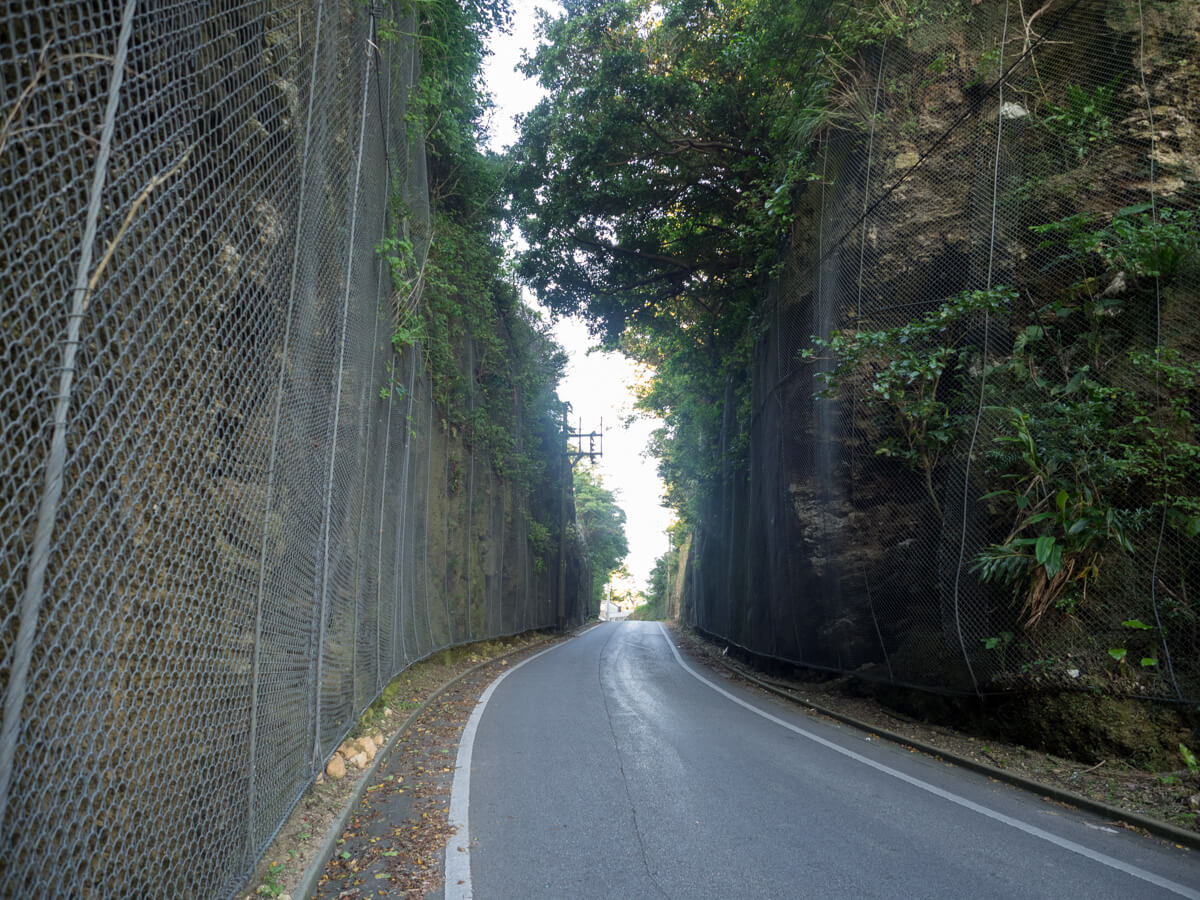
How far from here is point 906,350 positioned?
8742 millimetres

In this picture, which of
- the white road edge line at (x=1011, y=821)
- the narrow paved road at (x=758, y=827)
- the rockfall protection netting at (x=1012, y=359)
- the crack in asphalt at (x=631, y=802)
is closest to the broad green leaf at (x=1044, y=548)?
the rockfall protection netting at (x=1012, y=359)

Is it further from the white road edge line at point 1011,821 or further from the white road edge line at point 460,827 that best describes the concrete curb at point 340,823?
the white road edge line at point 1011,821

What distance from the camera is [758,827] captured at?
4602mm

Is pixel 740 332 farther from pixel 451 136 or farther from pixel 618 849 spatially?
pixel 618 849

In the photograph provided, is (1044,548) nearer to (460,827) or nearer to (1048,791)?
(1048,791)

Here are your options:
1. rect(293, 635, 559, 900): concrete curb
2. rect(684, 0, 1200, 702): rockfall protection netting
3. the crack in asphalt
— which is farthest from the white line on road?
rect(684, 0, 1200, 702): rockfall protection netting

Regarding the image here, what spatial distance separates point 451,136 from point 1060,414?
10.2 metres

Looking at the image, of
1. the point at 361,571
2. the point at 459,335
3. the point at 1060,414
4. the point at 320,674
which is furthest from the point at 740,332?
the point at 320,674

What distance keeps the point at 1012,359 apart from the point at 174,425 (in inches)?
320

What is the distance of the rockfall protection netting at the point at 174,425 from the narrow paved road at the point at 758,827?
1445mm

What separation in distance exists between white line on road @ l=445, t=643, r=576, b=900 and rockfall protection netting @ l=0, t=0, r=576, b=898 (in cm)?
97

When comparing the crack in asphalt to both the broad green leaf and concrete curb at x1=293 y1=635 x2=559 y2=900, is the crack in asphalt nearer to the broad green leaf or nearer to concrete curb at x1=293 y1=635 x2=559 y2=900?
concrete curb at x1=293 y1=635 x2=559 y2=900

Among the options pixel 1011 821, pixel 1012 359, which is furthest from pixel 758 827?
pixel 1012 359

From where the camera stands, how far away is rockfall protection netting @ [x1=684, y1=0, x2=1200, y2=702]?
260 inches
